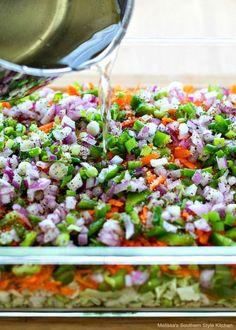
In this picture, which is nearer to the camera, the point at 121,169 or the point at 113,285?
the point at 113,285

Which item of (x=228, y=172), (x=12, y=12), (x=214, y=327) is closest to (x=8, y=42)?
(x=12, y=12)

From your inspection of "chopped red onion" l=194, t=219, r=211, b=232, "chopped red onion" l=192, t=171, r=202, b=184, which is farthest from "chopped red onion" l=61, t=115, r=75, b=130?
"chopped red onion" l=194, t=219, r=211, b=232

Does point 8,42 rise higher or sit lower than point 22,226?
higher

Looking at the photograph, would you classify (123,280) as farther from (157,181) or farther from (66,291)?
(157,181)

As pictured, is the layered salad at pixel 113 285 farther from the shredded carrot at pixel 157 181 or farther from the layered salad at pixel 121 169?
the shredded carrot at pixel 157 181

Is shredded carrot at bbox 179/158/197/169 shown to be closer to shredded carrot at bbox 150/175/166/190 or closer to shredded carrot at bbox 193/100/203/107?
shredded carrot at bbox 150/175/166/190

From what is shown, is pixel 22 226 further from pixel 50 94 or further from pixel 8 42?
pixel 50 94

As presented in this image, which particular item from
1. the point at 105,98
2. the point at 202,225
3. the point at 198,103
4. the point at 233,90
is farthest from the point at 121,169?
the point at 233,90
